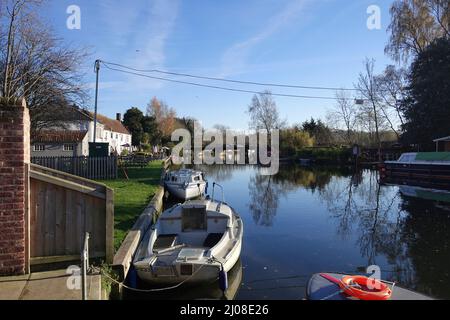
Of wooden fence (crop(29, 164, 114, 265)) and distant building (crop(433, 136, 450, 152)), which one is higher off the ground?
distant building (crop(433, 136, 450, 152))

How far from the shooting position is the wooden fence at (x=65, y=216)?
668 centimetres

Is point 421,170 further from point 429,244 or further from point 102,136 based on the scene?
point 102,136

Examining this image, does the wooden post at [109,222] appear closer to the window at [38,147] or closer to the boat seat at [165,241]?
the boat seat at [165,241]

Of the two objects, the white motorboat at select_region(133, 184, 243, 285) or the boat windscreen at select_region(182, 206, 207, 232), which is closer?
the white motorboat at select_region(133, 184, 243, 285)

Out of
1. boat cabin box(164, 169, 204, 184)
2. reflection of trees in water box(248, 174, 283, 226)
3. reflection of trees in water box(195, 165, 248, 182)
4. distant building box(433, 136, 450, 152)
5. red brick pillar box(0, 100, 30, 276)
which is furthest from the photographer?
reflection of trees in water box(195, 165, 248, 182)

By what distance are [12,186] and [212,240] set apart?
5.43 meters

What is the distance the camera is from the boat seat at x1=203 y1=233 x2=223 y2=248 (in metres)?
9.91

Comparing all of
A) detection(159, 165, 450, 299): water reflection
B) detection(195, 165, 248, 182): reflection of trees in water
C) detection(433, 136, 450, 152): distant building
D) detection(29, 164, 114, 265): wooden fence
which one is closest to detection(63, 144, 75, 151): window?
detection(195, 165, 248, 182): reflection of trees in water

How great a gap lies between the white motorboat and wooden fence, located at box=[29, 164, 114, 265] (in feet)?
3.99

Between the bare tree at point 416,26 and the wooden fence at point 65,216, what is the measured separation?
4278 cm

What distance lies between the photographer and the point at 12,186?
20.0 feet

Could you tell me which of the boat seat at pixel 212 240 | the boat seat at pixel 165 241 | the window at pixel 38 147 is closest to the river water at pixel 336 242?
the boat seat at pixel 212 240

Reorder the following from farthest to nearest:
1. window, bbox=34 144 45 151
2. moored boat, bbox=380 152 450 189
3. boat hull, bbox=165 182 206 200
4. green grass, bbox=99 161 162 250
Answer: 1. window, bbox=34 144 45 151
2. moored boat, bbox=380 152 450 189
3. boat hull, bbox=165 182 206 200
4. green grass, bbox=99 161 162 250

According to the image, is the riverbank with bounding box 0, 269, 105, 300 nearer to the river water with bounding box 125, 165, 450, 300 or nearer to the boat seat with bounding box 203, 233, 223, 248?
the river water with bounding box 125, 165, 450, 300
